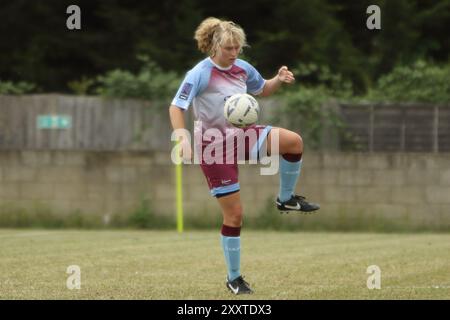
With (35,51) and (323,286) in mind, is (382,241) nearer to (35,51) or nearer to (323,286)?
(323,286)

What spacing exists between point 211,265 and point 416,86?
10.3 m

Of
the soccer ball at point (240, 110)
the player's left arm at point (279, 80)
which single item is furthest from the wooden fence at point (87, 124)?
the soccer ball at point (240, 110)

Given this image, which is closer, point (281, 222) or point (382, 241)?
point (382, 241)

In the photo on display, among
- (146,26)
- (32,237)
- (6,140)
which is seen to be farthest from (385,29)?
(32,237)

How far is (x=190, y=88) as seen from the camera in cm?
920

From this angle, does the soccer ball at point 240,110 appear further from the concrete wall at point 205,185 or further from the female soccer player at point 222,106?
the concrete wall at point 205,185

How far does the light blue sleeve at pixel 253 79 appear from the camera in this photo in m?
9.65

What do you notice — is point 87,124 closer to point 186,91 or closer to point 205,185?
point 205,185

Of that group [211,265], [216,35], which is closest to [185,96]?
[216,35]

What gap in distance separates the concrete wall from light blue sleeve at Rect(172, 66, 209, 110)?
431 inches

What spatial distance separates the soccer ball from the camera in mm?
9117

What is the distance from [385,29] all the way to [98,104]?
8780 mm

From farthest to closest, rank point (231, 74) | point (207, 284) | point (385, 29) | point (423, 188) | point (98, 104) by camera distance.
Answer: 1. point (385, 29)
2. point (98, 104)
3. point (423, 188)
4. point (207, 284)
5. point (231, 74)

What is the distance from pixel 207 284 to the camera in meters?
10.2
